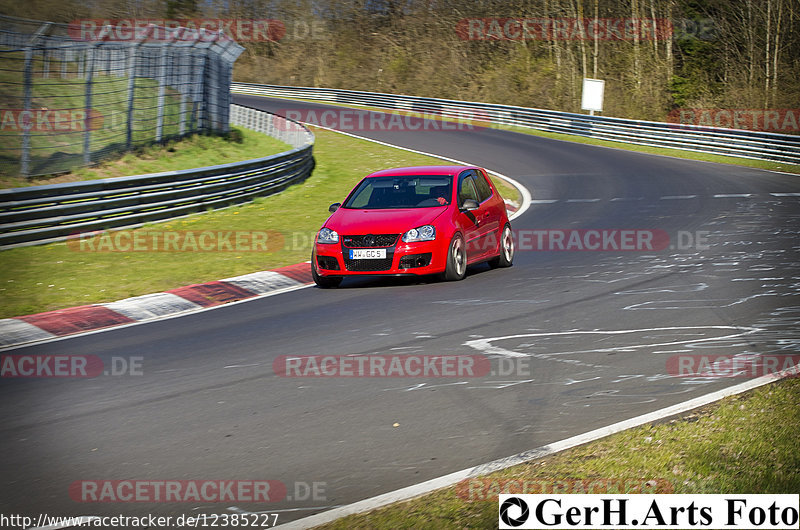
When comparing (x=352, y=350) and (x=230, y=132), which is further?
(x=230, y=132)

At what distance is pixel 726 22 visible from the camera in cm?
4822

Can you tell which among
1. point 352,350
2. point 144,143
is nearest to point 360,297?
point 352,350

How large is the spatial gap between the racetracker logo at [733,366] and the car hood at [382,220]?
5071mm

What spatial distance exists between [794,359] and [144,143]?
18.6m

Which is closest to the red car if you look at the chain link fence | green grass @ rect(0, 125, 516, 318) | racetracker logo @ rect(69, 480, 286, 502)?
green grass @ rect(0, 125, 516, 318)

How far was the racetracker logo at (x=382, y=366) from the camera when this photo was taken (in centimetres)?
777

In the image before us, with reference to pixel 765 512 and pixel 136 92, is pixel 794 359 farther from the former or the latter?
pixel 136 92

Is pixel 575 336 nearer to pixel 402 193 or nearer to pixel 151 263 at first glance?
pixel 402 193

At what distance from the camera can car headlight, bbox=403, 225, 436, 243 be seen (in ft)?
40.2

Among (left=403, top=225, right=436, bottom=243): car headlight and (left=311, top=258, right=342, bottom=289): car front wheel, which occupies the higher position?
(left=403, top=225, right=436, bottom=243): car headlight

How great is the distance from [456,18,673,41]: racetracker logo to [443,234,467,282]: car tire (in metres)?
43.0

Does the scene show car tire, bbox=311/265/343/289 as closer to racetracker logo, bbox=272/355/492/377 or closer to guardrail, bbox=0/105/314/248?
racetracker logo, bbox=272/355/492/377

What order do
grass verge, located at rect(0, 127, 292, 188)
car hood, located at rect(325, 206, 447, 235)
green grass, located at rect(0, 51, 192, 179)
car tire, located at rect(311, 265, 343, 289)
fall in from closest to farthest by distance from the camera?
car hood, located at rect(325, 206, 447, 235), car tire, located at rect(311, 265, 343, 289), green grass, located at rect(0, 51, 192, 179), grass verge, located at rect(0, 127, 292, 188)

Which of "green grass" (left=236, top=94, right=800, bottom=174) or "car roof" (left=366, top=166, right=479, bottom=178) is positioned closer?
"car roof" (left=366, top=166, right=479, bottom=178)
